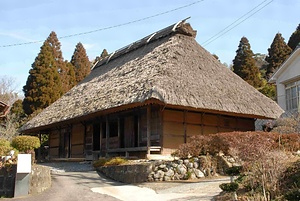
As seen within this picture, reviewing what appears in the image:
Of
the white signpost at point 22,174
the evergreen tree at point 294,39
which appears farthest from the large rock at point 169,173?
the evergreen tree at point 294,39

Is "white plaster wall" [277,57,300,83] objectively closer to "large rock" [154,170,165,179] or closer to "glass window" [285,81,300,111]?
"glass window" [285,81,300,111]

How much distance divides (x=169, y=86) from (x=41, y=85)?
2375 cm

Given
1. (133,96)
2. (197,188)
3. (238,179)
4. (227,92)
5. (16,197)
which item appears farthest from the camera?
(227,92)

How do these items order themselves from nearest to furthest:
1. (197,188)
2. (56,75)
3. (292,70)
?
(197,188), (292,70), (56,75)

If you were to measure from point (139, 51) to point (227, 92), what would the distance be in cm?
744

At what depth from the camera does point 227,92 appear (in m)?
20.5

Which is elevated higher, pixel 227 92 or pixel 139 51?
pixel 139 51

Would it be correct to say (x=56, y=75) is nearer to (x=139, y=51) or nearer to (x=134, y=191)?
(x=139, y=51)

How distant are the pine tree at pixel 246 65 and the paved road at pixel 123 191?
31.3m

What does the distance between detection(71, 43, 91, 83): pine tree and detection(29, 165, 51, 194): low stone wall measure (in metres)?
38.2

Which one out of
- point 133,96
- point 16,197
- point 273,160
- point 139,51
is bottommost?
point 16,197

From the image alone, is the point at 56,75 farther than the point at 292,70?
Yes

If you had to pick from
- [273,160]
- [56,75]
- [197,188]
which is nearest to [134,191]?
[197,188]

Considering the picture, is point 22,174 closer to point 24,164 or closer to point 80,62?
point 24,164
